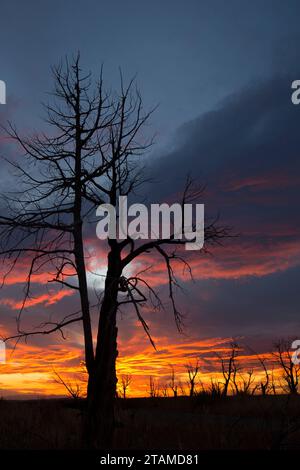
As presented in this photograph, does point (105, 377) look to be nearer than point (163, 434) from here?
Yes

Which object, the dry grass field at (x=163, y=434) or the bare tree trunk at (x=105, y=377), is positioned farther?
the dry grass field at (x=163, y=434)

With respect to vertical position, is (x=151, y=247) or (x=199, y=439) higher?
(x=151, y=247)

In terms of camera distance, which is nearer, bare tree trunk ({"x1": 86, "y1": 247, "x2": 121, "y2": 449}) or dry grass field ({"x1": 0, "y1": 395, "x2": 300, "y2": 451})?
bare tree trunk ({"x1": 86, "y1": 247, "x2": 121, "y2": 449})

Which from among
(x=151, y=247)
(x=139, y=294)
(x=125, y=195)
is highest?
(x=125, y=195)

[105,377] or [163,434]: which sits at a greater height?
[105,377]

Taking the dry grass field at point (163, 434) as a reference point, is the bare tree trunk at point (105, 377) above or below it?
above

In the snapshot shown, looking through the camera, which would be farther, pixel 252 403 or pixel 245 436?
pixel 252 403

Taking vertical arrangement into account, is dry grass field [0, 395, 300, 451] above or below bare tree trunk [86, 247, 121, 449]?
below

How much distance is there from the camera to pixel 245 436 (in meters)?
16.4


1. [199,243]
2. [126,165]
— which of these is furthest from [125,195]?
[199,243]

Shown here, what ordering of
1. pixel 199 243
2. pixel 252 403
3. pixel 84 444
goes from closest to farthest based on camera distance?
1. pixel 84 444
2. pixel 199 243
3. pixel 252 403
